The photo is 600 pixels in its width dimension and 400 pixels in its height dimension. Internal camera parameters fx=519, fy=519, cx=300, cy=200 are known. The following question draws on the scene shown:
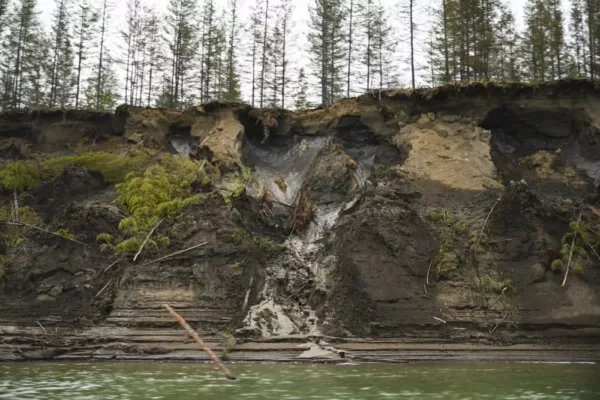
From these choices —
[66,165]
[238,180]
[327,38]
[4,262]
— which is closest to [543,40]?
[327,38]

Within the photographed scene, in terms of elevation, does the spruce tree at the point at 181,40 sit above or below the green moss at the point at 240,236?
above

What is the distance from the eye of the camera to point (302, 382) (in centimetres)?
947

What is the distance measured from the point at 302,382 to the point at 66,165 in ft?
53.8

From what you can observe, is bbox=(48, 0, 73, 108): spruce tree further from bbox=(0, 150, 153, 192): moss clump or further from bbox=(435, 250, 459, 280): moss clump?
bbox=(435, 250, 459, 280): moss clump

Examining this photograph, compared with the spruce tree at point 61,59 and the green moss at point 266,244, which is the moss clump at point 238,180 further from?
the spruce tree at point 61,59

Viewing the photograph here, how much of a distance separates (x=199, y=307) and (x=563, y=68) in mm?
31695

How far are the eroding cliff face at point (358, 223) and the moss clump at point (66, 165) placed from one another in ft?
2.33

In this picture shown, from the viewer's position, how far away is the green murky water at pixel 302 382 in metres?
8.00

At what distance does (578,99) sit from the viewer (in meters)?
21.7

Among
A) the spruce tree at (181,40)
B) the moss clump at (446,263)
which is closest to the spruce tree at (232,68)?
the spruce tree at (181,40)

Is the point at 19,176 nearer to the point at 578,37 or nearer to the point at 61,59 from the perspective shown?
the point at 61,59

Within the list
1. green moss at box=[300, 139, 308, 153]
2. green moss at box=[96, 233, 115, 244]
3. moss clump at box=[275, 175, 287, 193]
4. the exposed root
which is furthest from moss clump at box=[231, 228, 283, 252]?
green moss at box=[300, 139, 308, 153]

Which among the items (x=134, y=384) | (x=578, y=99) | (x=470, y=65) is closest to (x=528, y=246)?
(x=578, y=99)

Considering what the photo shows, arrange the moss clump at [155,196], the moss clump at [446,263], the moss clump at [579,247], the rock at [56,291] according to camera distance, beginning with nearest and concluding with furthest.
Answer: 1. the rock at [56,291]
2. the moss clump at [579,247]
3. the moss clump at [446,263]
4. the moss clump at [155,196]
